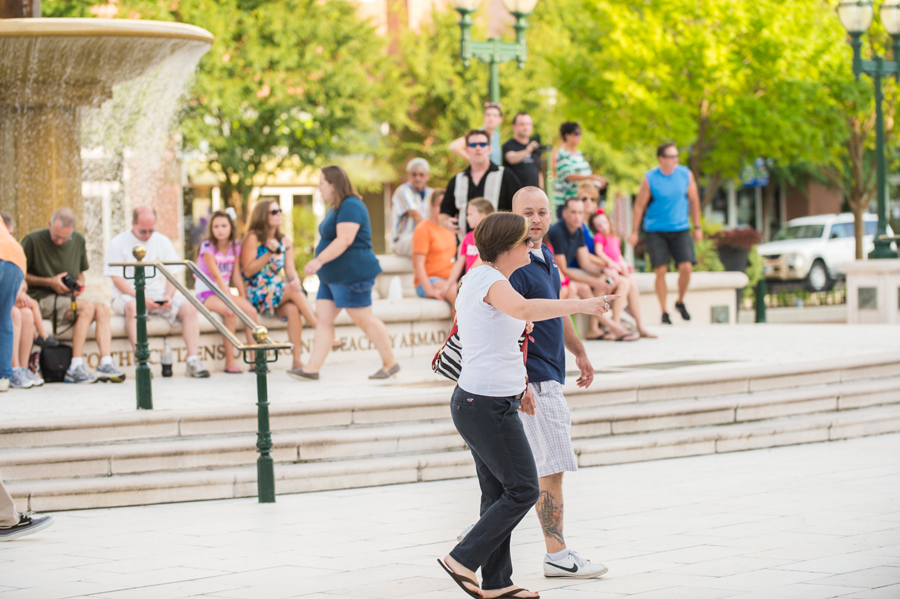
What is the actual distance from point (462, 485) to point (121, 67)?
6.71 metres

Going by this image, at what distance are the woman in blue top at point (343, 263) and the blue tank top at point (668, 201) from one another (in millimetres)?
4598

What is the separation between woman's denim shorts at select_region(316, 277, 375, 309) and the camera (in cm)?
980

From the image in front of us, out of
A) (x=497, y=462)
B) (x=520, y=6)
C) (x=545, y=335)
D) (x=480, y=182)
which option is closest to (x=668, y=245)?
(x=520, y=6)

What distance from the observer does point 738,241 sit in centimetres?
2241

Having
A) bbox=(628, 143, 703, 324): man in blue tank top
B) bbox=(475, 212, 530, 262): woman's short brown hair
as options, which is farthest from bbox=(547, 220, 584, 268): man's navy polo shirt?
bbox=(475, 212, 530, 262): woman's short brown hair

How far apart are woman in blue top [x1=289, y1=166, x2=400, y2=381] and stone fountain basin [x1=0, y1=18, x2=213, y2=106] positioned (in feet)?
10.1

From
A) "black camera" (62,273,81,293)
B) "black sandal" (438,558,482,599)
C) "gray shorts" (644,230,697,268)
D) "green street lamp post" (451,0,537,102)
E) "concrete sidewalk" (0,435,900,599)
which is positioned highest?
"green street lamp post" (451,0,537,102)

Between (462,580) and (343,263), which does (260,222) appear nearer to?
(343,263)

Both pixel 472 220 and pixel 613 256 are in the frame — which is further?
pixel 613 256

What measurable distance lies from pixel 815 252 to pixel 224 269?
2454 centimetres

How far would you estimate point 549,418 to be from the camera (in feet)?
18.1

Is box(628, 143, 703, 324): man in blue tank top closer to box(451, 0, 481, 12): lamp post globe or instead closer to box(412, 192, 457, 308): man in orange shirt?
box(412, 192, 457, 308): man in orange shirt

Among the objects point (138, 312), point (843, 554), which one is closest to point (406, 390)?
point (138, 312)

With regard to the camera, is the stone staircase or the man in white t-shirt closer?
the stone staircase
